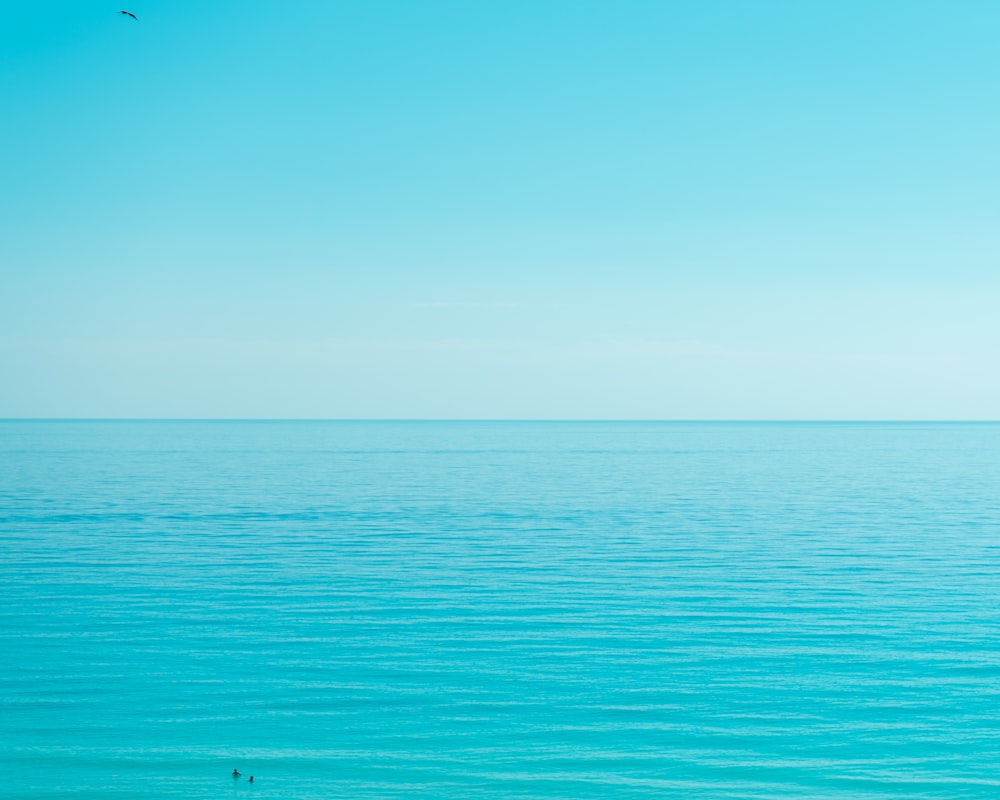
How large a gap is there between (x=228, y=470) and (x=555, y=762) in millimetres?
93029

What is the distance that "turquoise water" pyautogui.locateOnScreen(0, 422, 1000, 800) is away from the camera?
63.6ft

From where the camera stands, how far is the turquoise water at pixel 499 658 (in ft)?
63.6

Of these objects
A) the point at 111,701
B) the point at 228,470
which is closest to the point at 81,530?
the point at 111,701

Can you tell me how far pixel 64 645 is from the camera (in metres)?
28.0

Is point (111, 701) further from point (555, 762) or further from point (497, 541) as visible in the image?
point (497, 541)

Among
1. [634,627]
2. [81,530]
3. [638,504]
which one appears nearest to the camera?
[634,627]

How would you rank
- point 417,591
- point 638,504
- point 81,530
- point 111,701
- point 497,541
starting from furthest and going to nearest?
point 638,504, point 81,530, point 497,541, point 417,591, point 111,701

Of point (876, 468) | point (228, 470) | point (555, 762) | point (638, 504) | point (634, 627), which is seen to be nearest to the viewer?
point (555, 762)

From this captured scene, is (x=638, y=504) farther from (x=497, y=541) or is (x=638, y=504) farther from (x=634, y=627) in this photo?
(x=634, y=627)

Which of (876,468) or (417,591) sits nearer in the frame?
(417,591)

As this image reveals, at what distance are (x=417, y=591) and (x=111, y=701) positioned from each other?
13870 mm

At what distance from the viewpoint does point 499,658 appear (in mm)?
26500

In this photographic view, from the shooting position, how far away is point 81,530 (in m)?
52.9

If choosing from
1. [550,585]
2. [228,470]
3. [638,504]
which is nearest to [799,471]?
[638,504]
